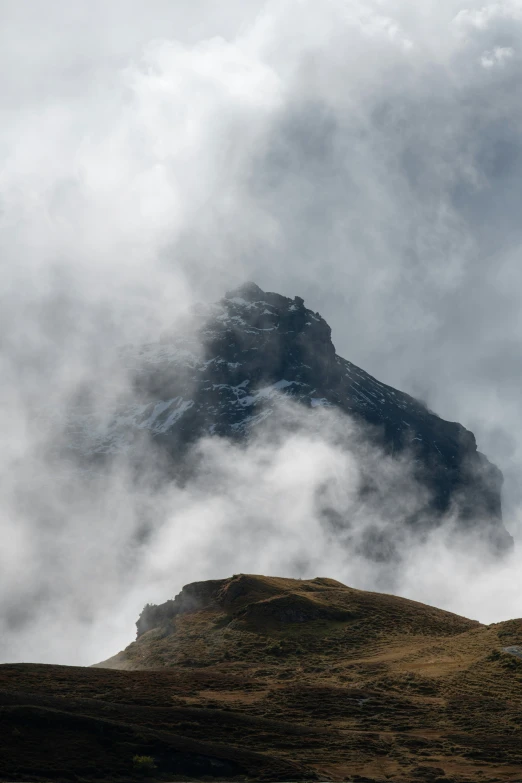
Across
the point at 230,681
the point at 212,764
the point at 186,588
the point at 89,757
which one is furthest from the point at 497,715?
the point at 186,588

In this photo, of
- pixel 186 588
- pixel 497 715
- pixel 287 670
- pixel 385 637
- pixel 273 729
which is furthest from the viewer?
pixel 186 588

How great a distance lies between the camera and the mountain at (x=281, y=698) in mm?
42156

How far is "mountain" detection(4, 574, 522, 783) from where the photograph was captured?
42156mm

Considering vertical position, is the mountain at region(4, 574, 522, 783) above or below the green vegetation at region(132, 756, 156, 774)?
→ above

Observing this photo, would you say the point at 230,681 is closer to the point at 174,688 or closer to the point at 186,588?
the point at 174,688

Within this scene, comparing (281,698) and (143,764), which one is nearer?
(143,764)

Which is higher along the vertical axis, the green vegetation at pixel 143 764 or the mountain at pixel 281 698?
the mountain at pixel 281 698

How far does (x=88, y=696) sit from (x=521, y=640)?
46.1 m

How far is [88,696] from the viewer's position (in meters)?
55.5

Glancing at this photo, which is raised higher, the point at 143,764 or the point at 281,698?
the point at 281,698

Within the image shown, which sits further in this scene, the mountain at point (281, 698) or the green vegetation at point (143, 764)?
→ the mountain at point (281, 698)

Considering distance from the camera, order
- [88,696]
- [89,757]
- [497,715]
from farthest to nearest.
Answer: [497,715]
[88,696]
[89,757]

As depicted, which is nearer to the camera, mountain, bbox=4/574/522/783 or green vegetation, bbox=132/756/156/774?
green vegetation, bbox=132/756/156/774

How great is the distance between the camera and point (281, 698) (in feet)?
203
